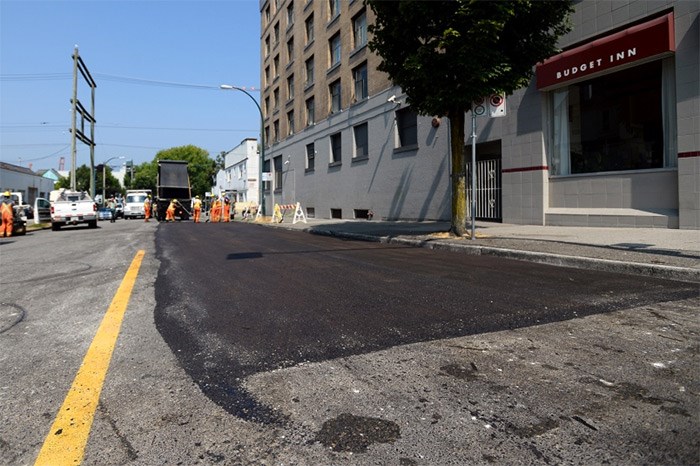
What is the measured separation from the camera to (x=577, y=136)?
1309cm

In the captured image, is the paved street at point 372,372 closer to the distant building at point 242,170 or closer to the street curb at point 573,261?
the street curb at point 573,261

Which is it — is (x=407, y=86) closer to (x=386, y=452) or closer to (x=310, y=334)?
(x=310, y=334)

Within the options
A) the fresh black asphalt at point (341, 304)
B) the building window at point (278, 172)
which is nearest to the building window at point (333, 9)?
the building window at point (278, 172)

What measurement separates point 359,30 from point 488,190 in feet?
41.0

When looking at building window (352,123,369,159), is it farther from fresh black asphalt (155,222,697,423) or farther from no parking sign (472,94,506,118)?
fresh black asphalt (155,222,697,423)

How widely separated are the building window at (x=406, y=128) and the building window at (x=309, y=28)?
42.8 feet

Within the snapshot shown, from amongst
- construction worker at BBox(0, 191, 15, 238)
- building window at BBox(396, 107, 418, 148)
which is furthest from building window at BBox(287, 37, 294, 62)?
construction worker at BBox(0, 191, 15, 238)

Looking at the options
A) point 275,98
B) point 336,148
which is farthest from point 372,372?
point 275,98

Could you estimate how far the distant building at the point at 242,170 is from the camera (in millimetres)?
62591

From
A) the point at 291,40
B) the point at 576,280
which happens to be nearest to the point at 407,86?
the point at 576,280

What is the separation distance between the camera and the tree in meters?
9.03

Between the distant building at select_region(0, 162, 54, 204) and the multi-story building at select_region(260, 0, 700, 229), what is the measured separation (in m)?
46.0

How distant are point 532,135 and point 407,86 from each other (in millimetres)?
5068

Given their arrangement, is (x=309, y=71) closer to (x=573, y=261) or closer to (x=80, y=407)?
(x=573, y=261)
